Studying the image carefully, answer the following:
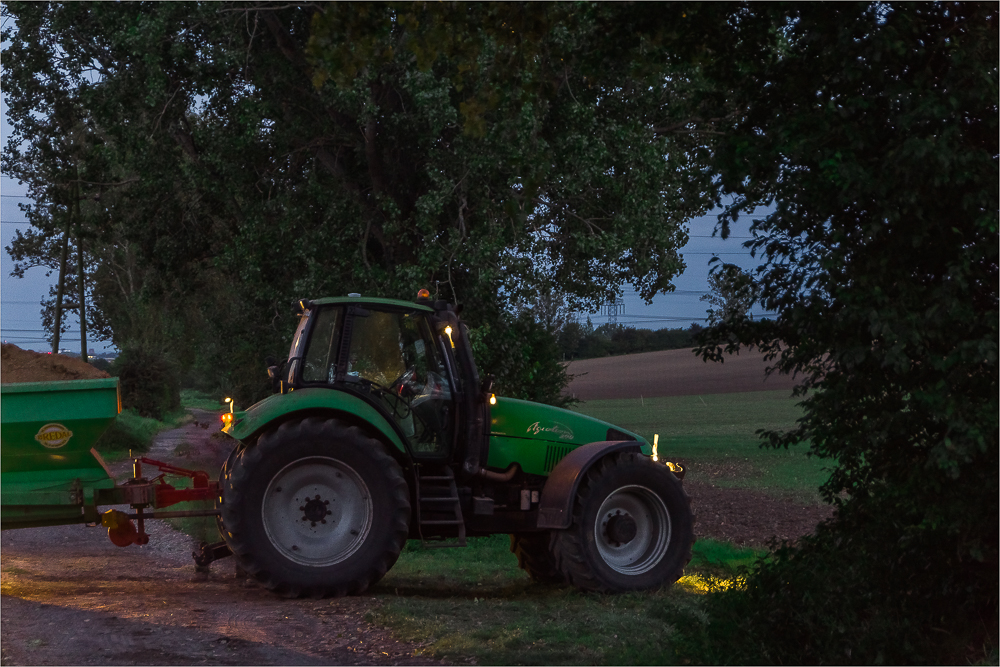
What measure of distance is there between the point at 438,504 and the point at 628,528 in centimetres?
169

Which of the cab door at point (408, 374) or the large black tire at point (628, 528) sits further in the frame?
the cab door at point (408, 374)

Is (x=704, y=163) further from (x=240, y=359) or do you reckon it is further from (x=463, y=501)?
(x=240, y=359)

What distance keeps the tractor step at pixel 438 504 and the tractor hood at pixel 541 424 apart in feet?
2.13

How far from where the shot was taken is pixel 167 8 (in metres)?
16.4

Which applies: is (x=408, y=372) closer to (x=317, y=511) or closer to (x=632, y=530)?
(x=317, y=511)

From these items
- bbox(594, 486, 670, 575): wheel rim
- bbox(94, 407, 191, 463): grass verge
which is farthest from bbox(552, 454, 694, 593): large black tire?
bbox(94, 407, 191, 463): grass verge

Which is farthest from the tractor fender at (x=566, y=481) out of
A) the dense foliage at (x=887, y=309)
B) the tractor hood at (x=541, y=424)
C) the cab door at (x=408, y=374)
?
the dense foliage at (x=887, y=309)

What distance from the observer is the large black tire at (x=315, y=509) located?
28.6ft

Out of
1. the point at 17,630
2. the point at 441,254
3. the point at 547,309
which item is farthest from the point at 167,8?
the point at 17,630

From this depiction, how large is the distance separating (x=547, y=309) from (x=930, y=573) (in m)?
13.2

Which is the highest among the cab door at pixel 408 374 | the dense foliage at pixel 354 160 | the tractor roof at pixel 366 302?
the dense foliage at pixel 354 160

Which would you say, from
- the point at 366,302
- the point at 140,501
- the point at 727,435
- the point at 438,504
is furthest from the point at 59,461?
the point at 727,435

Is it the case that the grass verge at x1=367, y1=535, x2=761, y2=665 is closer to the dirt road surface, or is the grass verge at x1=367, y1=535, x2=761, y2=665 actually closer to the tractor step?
the dirt road surface

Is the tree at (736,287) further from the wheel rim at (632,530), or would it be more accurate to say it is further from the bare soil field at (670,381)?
the bare soil field at (670,381)
